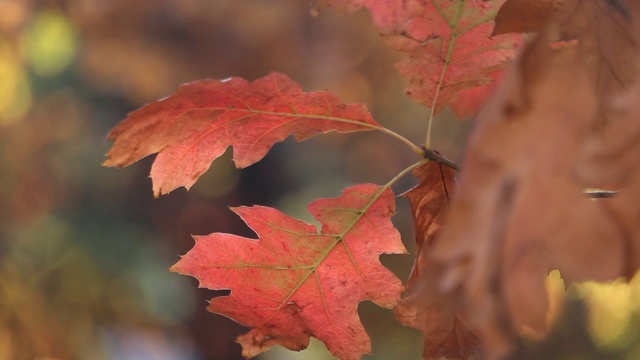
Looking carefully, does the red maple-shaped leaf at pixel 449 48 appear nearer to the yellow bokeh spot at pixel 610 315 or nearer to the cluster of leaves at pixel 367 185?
the cluster of leaves at pixel 367 185

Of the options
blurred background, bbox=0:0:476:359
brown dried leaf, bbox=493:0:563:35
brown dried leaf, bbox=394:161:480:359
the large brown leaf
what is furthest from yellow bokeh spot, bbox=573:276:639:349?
the large brown leaf

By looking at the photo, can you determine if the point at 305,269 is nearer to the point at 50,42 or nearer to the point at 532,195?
the point at 532,195

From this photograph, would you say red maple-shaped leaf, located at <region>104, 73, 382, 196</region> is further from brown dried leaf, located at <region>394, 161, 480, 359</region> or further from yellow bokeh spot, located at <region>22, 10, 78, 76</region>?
yellow bokeh spot, located at <region>22, 10, 78, 76</region>

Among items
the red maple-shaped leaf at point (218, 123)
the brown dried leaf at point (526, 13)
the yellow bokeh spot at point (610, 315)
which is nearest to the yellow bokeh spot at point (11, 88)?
the yellow bokeh spot at point (610, 315)

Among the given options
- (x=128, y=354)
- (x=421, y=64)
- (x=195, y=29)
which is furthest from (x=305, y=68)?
(x=421, y=64)

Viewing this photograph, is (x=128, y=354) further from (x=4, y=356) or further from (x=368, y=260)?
(x=368, y=260)

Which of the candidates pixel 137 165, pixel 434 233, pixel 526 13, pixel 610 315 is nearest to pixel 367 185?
pixel 434 233

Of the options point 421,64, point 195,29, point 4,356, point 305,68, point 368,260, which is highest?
point 421,64
